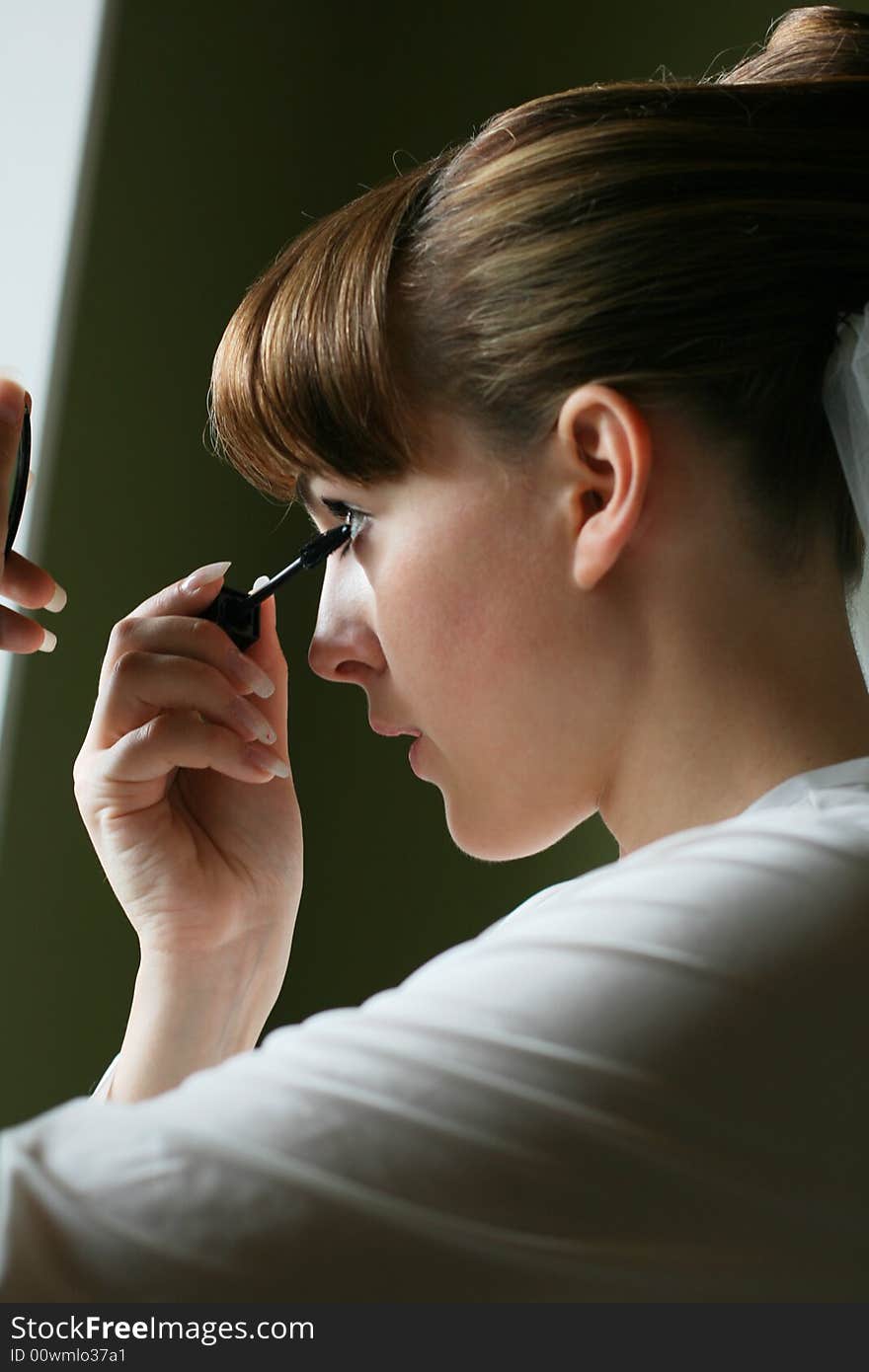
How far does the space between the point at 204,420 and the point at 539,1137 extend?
1567 millimetres

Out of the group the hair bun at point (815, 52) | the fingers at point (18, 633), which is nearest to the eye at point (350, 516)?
the fingers at point (18, 633)

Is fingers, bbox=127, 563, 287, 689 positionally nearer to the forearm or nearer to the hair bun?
the forearm

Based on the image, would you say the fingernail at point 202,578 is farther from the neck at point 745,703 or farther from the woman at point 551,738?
the neck at point 745,703

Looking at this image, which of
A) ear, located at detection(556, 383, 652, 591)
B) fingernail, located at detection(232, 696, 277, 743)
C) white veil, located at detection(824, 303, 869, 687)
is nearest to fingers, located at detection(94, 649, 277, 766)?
fingernail, located at detection(232, 696, 277, 743)

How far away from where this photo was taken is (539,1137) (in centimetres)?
54

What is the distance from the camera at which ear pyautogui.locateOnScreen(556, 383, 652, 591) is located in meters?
0.78

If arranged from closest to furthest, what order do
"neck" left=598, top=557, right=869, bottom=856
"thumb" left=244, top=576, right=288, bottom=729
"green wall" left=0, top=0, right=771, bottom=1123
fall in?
"neck" left=598, top=557, right=869, bottom=856
"thumb" left=244, top=576, right=288, bottom=729
"green wall" left=0, top=0, right=771, bottom=1123

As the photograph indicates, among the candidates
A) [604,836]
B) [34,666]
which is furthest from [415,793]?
[34,666]

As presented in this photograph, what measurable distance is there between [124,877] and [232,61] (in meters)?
1.33

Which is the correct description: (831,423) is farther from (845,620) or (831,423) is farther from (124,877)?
(124,877)

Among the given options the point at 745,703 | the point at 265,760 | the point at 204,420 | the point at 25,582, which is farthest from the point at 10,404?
the point at 204,420

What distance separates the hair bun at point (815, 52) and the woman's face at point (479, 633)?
0.30 metres

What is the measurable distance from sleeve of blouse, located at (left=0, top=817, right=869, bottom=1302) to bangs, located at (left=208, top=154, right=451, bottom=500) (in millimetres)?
369

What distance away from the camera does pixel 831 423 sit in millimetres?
811
